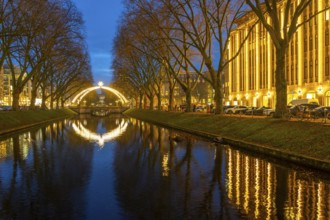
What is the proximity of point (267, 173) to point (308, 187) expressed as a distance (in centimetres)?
242

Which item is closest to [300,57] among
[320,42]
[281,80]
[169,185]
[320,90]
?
[320,42]

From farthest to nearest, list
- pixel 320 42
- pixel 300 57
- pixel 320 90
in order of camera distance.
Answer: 1. pixel 300 57
2. pixel 320 42
3. pixel 320 90

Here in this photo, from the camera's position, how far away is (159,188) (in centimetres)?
1062

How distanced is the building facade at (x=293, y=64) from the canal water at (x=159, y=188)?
104 ft

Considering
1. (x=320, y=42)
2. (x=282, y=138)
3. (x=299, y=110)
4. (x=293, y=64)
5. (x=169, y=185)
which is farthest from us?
(x=293, y=64)

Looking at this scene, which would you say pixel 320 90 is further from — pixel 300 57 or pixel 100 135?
pixel 100 135

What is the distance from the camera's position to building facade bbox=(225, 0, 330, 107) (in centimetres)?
6119

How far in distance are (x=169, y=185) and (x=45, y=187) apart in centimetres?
325

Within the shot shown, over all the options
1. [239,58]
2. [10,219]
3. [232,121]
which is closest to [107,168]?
[10,219]

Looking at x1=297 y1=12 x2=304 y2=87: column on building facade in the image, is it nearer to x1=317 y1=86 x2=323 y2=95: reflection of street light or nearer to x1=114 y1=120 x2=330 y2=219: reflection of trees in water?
x1=317 y1=86 x2=323 y2=95: reflection of street light

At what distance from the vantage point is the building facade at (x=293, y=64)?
61188mm

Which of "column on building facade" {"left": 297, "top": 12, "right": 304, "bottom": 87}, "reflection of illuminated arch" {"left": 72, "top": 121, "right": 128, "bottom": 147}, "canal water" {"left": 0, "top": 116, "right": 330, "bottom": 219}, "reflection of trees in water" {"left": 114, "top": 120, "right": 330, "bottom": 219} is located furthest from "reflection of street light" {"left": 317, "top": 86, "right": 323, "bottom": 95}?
"reflection of trees in water" {"left": 114, "top": 120, "right": 330, "bottom": 219}

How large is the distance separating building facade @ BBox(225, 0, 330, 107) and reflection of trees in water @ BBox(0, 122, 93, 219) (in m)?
32.8

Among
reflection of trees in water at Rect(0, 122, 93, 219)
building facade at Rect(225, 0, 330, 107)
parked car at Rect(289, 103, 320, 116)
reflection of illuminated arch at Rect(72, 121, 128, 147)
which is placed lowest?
reflection of illuminated arch at Rect(72, 121, 128, 147)
